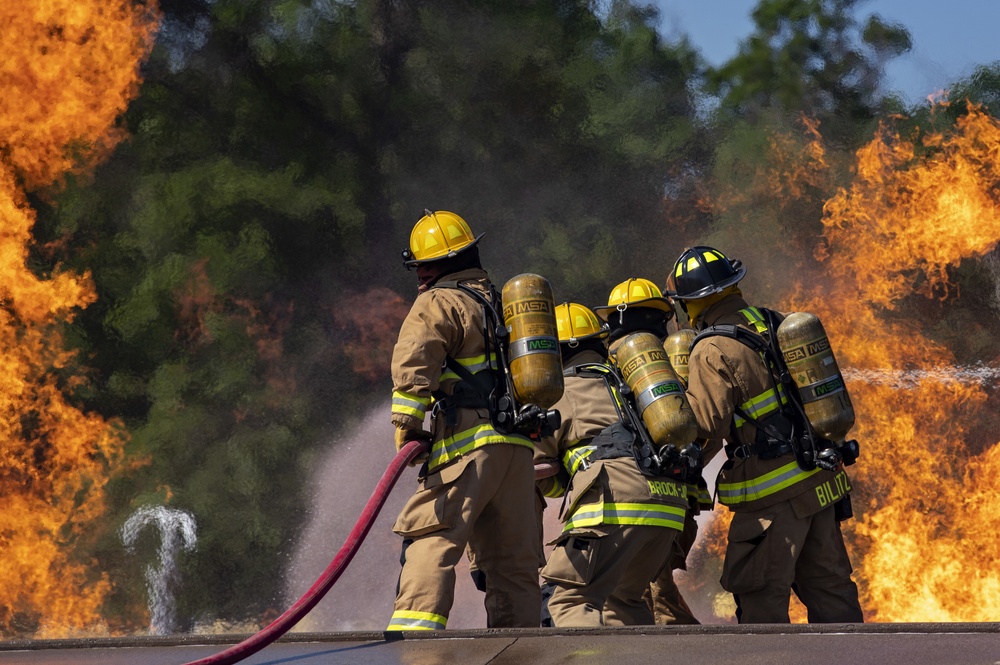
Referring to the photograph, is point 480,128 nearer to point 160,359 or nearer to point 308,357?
point 308,357

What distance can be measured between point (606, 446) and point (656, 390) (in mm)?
380

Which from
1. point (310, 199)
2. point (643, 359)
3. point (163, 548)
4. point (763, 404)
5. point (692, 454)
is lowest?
point (163, 548)

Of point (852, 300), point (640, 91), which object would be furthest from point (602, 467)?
point (640, 91)

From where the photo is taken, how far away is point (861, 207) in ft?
34.8

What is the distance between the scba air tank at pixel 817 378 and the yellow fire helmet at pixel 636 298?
121 centimetres

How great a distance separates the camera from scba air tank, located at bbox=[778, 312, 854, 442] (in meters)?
5.42

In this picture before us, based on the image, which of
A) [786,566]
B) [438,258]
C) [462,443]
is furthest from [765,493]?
[438,258]

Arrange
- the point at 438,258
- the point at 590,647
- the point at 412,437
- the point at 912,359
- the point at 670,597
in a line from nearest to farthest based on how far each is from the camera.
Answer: the point at 590,647 < the point at 412,437 < the point at 438,258 < the point at 670,597 < the point at 912,359

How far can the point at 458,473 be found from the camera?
16.5ft

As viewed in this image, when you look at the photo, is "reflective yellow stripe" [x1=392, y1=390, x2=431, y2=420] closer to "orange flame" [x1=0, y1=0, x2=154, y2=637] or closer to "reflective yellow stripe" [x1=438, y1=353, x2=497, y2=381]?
"reflective yellow stripe" [x1=438, y1=353, x2=497, y2=381]

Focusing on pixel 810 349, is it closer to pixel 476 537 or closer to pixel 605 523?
pixel 605 523

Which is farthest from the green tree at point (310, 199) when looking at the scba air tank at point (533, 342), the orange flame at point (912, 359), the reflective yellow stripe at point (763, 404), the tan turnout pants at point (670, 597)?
the scba air tank at point (533, 342)

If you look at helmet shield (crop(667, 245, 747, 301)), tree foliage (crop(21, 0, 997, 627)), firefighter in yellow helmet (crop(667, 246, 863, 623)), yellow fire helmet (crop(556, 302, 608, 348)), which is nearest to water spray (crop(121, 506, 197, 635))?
tree foliage (crop(21, 0, 997, 627))

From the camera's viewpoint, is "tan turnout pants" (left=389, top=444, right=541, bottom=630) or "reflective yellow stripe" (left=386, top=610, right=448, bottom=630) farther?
"tan turnout pants" (left=389, top=444, right=541, bottom=630)
